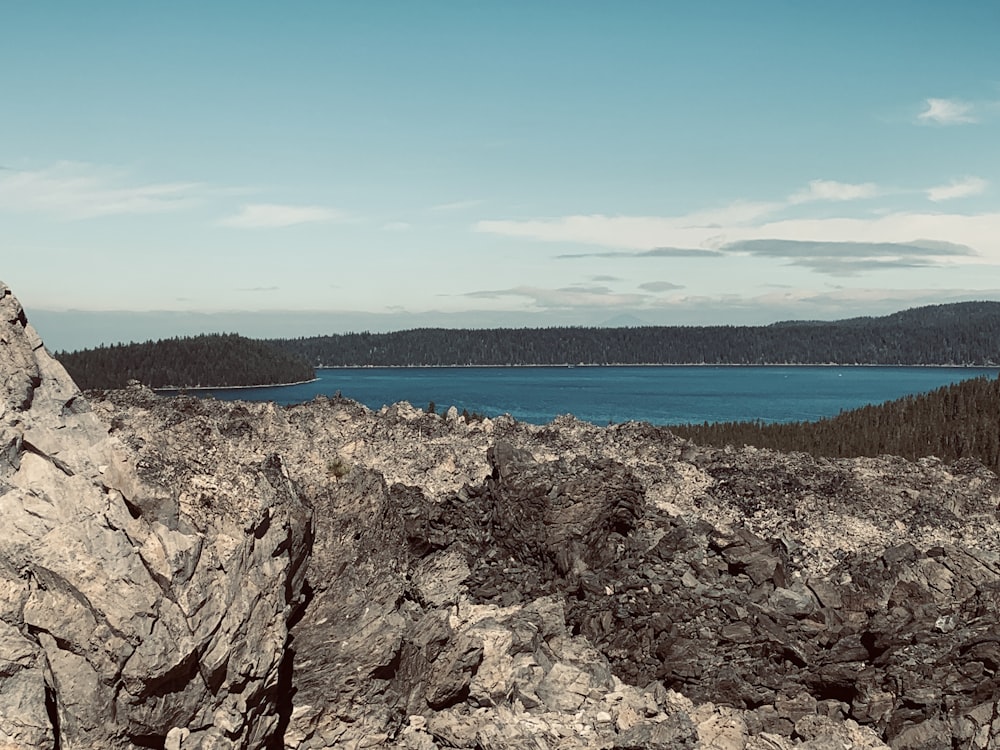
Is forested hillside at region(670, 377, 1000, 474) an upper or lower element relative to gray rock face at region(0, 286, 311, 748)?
lower

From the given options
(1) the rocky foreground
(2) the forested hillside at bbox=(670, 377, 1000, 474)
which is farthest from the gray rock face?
(2) the forested hillside at bbox=(670, 377, 1000, 474)

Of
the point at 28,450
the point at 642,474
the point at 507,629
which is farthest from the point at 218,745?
the point at 642,474

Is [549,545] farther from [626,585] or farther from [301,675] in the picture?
[301,675]

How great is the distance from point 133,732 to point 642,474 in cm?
2231

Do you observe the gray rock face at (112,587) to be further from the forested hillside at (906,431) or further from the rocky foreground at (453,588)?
the forested hillside at (906,431)

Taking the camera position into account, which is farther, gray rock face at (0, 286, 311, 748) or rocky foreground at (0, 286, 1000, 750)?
rocky foreground at (0, 286, 1000, 750)

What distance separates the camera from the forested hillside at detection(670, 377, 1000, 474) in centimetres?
6844

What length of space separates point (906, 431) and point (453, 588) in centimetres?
6264

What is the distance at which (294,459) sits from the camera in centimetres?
2850

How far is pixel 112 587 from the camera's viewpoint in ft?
35.3

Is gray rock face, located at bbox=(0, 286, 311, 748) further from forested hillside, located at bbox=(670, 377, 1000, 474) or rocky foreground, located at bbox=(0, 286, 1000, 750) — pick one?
forested hillside, located at bbox=(670, 377, 1000, 474)

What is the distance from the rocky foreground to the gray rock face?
3 cm

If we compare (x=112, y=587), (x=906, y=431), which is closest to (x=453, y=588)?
(x=112, y=587)

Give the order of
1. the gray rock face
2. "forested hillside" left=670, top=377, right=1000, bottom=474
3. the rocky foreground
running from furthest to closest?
"forested hillside" left=670, top=377, right=1000, bottom=474
the rocky foreground
the gray rock face
